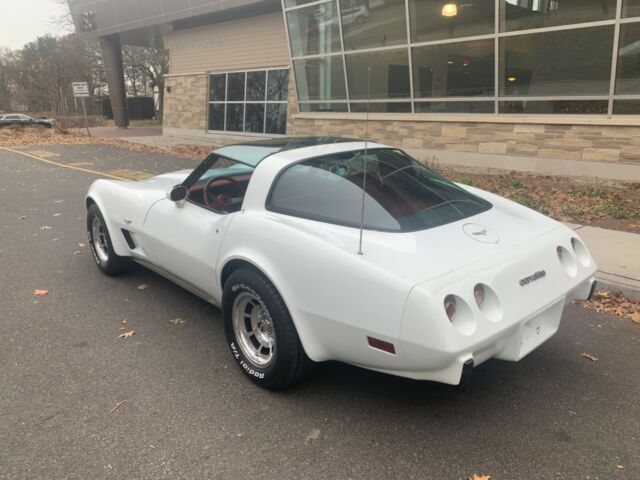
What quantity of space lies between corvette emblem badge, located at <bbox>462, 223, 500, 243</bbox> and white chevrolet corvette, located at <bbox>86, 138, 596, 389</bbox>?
0.01 metres

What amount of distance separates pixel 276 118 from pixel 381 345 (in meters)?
15.6

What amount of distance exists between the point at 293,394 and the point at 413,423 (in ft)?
2.32

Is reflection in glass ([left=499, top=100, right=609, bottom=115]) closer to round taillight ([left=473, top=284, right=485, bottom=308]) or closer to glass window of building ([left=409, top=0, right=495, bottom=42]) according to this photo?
glass window of building ([left=409, top=0, right=495, bottom=42])

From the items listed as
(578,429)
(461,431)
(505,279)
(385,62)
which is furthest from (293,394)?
(385,62)

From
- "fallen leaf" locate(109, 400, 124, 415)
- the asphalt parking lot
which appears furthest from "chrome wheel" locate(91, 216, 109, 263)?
"fallen leaf" locate(109, 400, 124, 415)

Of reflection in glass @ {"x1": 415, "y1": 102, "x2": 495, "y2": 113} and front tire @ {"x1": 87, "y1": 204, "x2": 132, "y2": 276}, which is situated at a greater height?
reflection in glass @ {"x1": 415, "y1": 102, "x2": 495, "y2": 113}

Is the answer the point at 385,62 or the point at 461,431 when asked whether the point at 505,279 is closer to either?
the point at 461,431

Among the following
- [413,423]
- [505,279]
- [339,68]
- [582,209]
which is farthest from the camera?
[339,68]

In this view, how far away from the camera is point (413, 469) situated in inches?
91.1

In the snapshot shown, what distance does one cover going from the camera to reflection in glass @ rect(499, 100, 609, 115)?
9078 millimetres

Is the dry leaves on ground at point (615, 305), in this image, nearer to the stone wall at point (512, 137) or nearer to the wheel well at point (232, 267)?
the wheel well at point (232, 267)

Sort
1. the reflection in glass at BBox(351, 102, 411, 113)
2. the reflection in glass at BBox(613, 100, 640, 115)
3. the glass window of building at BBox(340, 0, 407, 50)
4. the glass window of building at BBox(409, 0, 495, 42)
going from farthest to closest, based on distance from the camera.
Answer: the reflection in glass at BBox(351, 102, 411, 113) → the glass window of building at BBox(340, 0, 407, 50) → the glass window of building at BBox(409, 0, 495, 42) → the reflection in glass at BBox(613, 100, 640, 115)

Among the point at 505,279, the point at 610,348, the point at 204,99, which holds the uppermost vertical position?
the point at 204,99

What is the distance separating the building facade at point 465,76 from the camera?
8.81m
